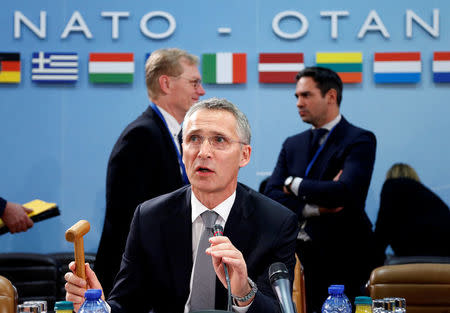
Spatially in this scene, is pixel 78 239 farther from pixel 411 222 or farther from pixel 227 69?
pixel 227 69

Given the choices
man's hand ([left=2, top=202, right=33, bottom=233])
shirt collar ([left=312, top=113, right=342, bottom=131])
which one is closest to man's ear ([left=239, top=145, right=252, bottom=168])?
shirt collar ([left=312, top=113, right=342, bottom=131])

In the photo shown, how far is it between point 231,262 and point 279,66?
376cm

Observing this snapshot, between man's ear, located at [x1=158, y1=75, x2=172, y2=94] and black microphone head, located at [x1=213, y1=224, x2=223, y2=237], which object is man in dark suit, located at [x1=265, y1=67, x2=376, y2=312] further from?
black microphone head, located at [x1=213, y1=224, x2=223, y2=237]

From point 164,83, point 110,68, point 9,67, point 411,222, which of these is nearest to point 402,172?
point 411,222

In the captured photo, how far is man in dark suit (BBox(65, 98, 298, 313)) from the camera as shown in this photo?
7.02 feet

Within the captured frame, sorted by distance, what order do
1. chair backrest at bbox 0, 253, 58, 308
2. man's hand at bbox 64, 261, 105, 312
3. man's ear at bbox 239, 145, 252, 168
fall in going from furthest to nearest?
chair backrest at bbox 0, 253, 58, 308, man's ear at bbox 239, 145, 252, 168, man's hand at bbox 64, 261, 105, 312

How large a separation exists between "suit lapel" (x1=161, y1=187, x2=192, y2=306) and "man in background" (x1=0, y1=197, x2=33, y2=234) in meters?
2.12

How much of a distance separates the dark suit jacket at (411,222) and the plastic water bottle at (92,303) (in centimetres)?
309

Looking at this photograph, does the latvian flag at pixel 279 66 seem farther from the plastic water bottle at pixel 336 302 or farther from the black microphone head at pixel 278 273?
the black microphone head at pixel 278 273

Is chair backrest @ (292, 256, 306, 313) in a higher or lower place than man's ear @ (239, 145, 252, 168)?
lower

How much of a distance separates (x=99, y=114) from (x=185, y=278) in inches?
136

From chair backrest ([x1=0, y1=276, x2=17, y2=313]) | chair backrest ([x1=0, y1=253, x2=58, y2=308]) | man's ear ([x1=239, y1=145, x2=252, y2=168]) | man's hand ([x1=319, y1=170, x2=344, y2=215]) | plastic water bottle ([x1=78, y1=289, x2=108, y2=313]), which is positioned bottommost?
chair backrest ([x1=0, y1=253, x2=58, y2=308])

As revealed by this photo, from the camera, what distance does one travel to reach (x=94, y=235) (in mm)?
5305

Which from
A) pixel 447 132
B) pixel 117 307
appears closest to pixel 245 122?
pixel 117 307
